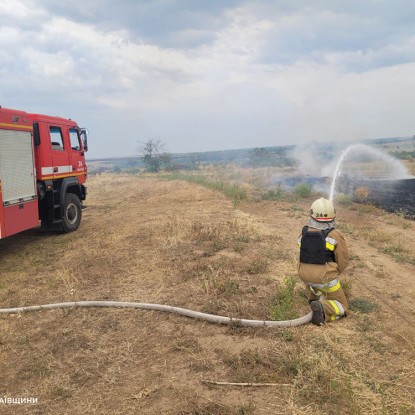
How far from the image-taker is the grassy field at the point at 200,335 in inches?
121

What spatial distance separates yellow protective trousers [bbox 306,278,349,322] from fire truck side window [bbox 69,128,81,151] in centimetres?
791

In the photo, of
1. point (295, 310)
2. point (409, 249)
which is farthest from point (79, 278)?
point (409, 249)

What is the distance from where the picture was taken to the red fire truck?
7008mm

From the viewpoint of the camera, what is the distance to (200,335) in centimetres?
414

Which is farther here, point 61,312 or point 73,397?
point 61,312

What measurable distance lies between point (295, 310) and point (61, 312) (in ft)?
10.3

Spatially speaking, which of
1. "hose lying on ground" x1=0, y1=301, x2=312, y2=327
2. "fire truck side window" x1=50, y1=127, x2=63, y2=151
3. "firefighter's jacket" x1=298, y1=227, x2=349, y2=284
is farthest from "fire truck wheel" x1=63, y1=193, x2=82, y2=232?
"firefighter's jacket" x1=298, y1=227, x2=349, y2=284

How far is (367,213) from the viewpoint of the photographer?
43.5ft

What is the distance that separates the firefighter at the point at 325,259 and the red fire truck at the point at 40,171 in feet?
18.5

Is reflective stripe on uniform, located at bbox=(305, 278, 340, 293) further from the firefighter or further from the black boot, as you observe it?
the black boot

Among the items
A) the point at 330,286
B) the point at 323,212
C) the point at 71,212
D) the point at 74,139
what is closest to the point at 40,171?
the point at 71,212

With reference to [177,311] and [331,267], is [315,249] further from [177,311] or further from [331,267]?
[177,311]

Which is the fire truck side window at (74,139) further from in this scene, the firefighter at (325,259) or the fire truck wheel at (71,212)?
the firefighter at (325,259)

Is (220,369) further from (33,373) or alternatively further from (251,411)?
(33,373)
